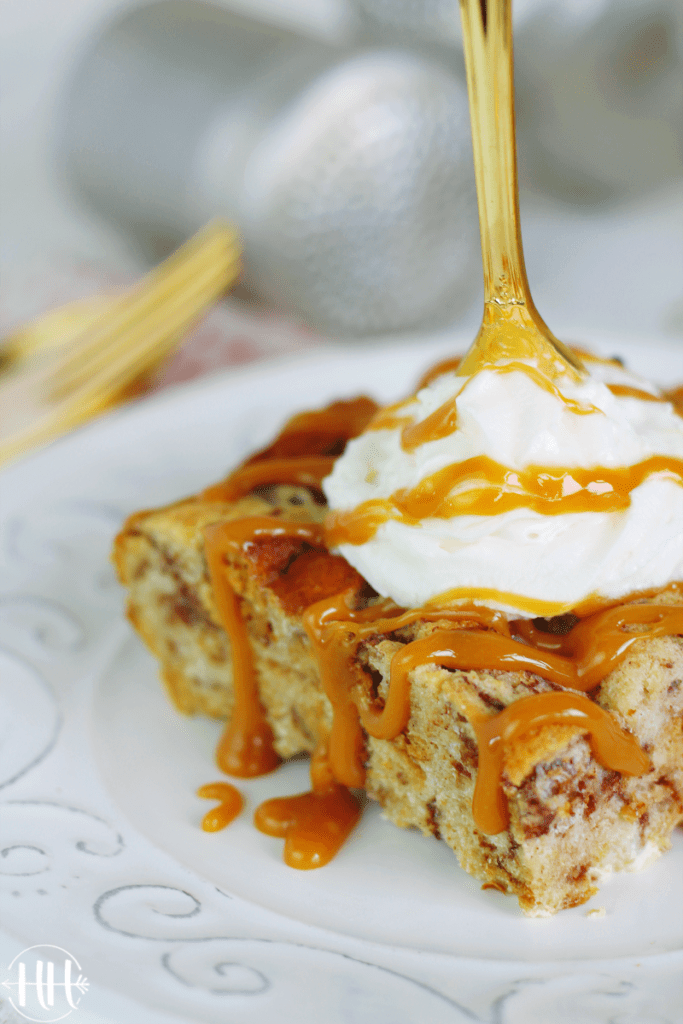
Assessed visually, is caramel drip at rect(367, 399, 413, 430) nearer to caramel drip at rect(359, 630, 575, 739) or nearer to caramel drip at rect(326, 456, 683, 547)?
caramel drip at rect(326, 456, 683, 547)

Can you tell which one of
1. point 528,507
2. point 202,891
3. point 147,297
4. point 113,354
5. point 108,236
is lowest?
point 202,891

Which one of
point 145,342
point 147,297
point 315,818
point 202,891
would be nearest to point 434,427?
point 315,818

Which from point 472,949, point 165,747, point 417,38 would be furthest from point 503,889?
point 417,38

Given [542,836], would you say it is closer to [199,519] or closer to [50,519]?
[199,519]

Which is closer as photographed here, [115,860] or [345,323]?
[115,860]

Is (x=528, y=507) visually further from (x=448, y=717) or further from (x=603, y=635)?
(x=448, y=717)

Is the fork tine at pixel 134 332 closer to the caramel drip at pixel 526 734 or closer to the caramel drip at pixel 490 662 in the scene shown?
the caramel drip at pixel 490 662
